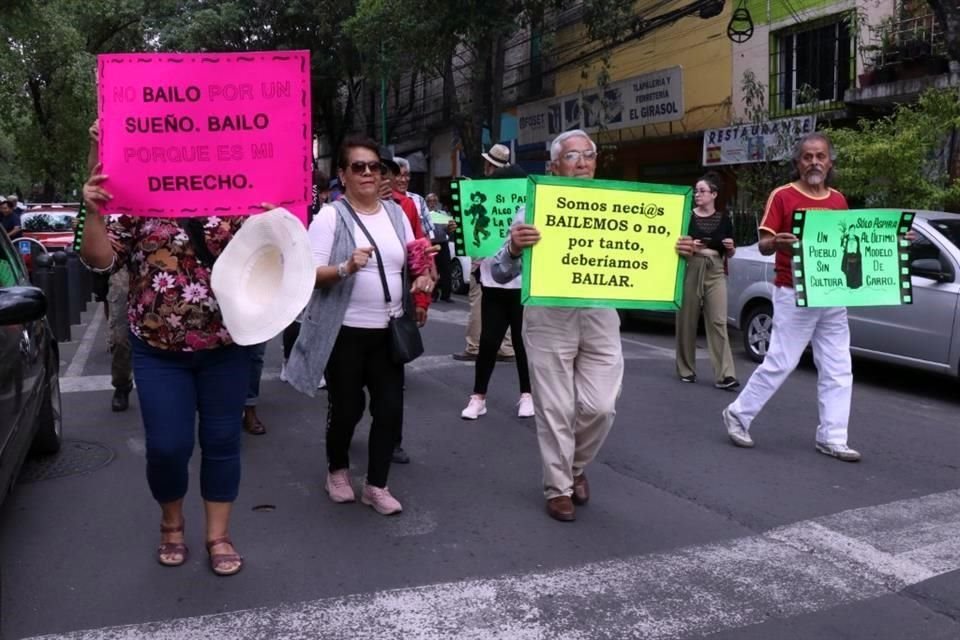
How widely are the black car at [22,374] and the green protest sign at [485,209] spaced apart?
2.61m

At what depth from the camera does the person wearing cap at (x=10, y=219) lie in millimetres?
16188

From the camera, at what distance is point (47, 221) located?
18891mm

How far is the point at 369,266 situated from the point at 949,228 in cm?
595

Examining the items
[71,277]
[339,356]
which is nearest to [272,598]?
[339,356]

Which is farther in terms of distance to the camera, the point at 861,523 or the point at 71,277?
the point at 71,277

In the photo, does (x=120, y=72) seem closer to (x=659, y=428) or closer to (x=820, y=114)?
(x=659, y=428)

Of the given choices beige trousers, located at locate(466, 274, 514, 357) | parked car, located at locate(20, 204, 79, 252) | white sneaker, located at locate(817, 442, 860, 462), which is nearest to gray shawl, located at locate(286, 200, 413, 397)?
white sneaker, located at locate(817, 442, 860, 462)

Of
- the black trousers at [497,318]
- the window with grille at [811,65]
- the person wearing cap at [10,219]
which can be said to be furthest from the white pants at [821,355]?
the person wearing cap at [10,219]

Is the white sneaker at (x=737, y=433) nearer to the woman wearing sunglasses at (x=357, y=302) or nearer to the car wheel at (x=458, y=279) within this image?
the woman wearing sunglasses at (x=357, y=302)

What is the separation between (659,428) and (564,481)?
7.16 ft

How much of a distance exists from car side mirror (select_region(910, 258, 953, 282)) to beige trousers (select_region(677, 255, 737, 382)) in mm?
1556

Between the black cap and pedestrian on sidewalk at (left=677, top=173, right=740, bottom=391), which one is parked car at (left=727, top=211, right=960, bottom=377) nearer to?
pedestrian on sidewalk at (left=677, top=173, right=740, bottom=391)

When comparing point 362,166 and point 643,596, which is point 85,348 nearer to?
point 362,166

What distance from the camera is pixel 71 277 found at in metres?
13.5
